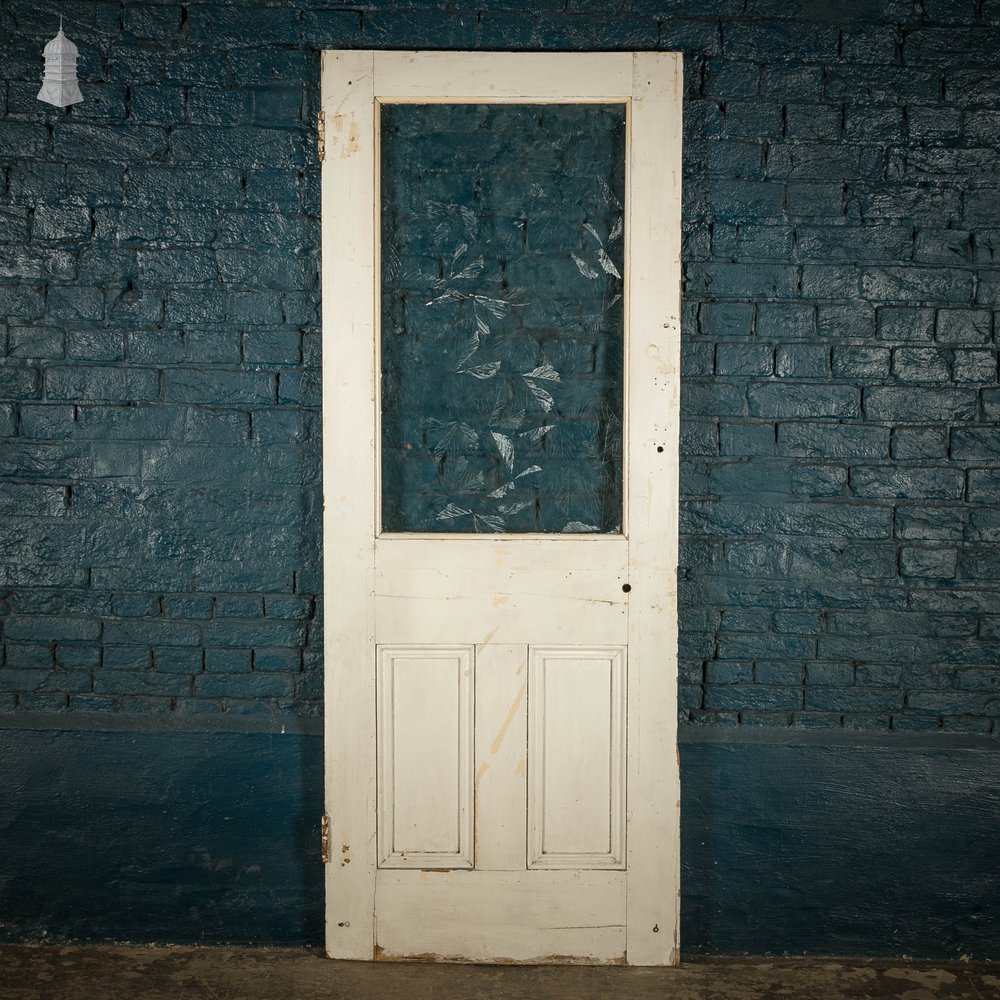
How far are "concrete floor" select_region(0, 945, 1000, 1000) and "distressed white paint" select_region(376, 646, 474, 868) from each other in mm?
308

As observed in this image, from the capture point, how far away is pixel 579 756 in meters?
2.53

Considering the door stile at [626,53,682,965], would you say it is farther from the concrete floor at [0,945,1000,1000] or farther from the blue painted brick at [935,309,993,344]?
the blue painted brick at [935,309,993,344]

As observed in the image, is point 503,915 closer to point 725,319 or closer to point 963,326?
point 725,319

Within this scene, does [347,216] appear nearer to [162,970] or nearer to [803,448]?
[803,448]

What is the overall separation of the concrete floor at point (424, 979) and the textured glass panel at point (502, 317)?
1179 millimetres

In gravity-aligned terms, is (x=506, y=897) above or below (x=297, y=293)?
below

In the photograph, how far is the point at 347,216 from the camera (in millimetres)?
2465

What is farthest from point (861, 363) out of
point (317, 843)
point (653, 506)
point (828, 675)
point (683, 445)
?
point (317, 843)

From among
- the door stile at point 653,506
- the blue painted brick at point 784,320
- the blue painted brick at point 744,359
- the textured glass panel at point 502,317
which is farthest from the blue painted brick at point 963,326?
the textured glass panel at point 502,317

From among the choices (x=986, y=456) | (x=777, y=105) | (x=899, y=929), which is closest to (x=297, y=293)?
(x=777, y=105)

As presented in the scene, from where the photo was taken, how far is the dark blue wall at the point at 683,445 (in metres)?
2.48

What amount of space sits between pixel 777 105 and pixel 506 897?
2211 millimetres

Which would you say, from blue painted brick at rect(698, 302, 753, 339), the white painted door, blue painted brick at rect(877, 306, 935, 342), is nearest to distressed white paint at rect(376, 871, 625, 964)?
the white painted door

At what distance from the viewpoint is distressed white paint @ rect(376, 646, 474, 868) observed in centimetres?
253
